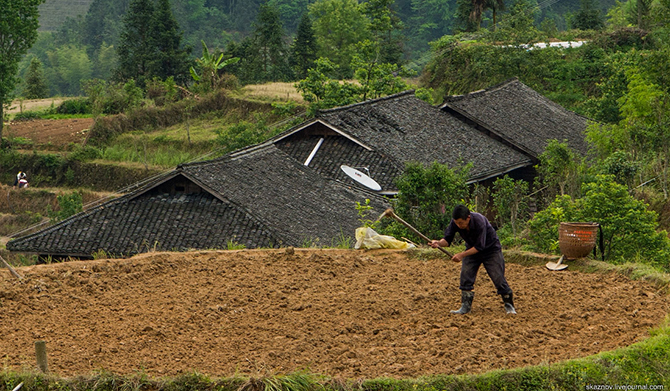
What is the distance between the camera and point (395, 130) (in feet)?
88.9

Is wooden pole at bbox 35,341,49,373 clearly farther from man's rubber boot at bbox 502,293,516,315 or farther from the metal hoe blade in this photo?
the metal hoe blade

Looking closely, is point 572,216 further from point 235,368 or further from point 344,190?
point 344,190

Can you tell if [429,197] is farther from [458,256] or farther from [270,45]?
[270,45]

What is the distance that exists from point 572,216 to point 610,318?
4686 millimetres

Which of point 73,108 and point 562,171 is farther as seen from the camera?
point 73,108

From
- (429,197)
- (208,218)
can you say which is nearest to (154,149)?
(208,218)

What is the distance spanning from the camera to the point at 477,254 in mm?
8531

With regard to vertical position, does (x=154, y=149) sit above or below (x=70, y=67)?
above

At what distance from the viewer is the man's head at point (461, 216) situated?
8.06m

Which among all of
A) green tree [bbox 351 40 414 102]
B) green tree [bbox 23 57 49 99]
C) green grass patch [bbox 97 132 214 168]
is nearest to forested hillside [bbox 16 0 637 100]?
green tree [bbox 23 57 49 99]

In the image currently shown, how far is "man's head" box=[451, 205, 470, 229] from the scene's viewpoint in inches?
317

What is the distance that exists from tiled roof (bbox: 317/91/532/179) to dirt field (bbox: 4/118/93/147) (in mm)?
21854

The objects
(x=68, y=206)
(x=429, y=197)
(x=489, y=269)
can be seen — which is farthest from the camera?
(x=68, y=206)

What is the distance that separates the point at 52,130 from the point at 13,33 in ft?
26.0
